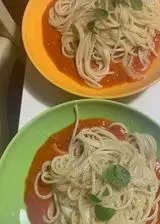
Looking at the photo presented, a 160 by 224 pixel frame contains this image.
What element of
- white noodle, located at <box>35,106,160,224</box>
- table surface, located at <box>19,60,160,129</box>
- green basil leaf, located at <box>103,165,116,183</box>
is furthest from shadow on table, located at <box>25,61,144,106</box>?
green basil leaf, located at <box>103,165,116,183</box>

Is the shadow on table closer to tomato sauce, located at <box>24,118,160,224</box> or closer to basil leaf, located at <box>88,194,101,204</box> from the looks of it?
tomato sauce, located at <box>24,118,160,224</box>

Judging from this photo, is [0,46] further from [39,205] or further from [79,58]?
[39,205]

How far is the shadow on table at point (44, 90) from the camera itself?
1.37 meters

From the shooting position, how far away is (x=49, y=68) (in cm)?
136

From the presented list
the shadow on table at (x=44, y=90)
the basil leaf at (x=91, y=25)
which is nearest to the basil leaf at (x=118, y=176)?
the shadow on table at (x=44, y=90)

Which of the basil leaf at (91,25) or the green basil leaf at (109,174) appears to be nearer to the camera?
the green basil leaf at (109,174)

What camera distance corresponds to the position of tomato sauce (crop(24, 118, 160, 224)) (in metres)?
1.25

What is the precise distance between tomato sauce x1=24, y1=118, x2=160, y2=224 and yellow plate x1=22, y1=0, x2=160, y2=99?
8cm

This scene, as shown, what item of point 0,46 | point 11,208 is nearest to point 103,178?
point 11,208

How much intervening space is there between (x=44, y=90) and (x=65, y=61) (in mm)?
99

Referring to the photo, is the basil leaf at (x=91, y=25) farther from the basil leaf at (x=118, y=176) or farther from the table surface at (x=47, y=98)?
the basil leaf at (x=118, y=176)

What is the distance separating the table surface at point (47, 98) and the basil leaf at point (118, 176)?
203 millimetres

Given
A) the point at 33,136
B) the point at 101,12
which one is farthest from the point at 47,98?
the point at 101,12

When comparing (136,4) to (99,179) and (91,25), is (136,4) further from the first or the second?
(99,179)
